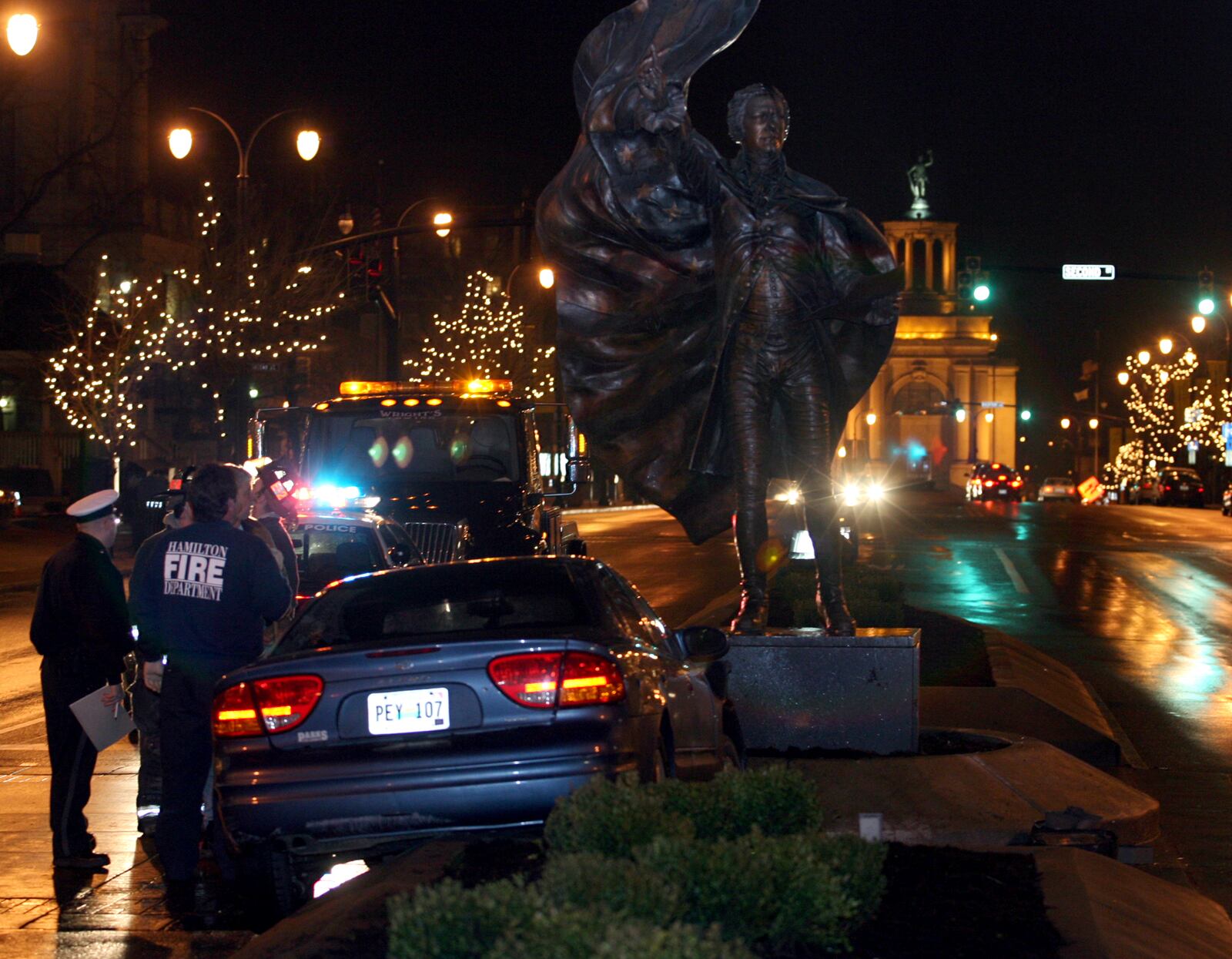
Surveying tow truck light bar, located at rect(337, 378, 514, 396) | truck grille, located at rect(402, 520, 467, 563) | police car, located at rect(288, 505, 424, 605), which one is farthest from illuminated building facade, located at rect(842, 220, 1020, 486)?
police car, located at rect(288, 505, 424, 605)

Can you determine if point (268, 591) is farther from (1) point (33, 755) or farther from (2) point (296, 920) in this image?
(1) point (33, 755)

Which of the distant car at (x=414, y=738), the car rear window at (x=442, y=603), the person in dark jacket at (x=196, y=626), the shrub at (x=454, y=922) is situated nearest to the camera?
the shrub at (x=454, y=922)

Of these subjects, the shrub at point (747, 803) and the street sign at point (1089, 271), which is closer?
the shrub at point (747, 803)

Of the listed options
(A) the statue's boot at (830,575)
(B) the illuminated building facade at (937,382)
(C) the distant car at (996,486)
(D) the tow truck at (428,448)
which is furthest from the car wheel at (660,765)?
(B) the illuminated building facade at (937,382)

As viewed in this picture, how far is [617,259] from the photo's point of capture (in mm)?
8648

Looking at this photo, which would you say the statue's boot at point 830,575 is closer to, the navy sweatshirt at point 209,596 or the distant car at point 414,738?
the distant car at point 414,738

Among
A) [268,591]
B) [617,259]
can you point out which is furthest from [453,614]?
[617,259]

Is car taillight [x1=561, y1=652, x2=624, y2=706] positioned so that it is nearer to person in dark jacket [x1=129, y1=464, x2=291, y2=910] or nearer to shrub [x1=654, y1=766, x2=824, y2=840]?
shrub [x1=654, y1=766, x2=824, y2=840]

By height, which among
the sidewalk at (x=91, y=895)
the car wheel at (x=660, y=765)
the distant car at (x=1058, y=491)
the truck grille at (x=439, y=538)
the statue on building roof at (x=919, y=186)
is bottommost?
the distant car at (x=1058, y=491)

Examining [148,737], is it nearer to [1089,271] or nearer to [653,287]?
[653,287]

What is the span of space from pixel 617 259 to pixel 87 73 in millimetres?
39033

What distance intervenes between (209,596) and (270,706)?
1.10m

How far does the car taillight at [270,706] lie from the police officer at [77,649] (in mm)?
1595

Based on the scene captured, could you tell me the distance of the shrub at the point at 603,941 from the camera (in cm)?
297
